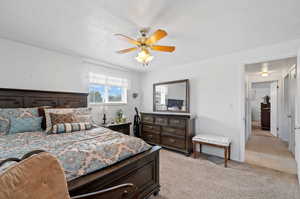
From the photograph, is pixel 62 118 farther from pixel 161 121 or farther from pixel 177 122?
pixel 177 122

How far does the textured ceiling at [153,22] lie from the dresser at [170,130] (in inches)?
70.7

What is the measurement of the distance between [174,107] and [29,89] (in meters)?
3.53

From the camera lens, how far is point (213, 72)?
11.1 feet

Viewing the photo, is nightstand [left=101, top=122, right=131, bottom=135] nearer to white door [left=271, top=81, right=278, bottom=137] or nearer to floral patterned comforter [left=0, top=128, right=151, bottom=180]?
floral patterned comforter [left=0, top=128, right=151, bottom=180]

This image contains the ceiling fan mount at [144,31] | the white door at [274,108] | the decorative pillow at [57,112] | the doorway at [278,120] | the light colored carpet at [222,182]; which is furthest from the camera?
the white door at [274,108]

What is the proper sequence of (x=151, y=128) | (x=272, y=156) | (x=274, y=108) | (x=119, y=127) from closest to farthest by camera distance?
(x=272, y=156) → (x=119, y=127) → (x=151, y=128) → (x=274, y=108)

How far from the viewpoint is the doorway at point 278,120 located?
2984mm

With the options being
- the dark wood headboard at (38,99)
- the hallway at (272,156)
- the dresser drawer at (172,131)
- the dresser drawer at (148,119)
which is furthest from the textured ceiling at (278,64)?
the dark wood headboard at (38,99)

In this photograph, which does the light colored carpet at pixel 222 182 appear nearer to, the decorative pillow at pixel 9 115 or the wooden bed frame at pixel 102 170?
the wooden bed frame at pixel 102 170

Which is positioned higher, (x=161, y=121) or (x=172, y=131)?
(x=161, y=121)

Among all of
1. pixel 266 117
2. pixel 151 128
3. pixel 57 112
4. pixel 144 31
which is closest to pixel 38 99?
pixel 57 112

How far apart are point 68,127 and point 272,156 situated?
4558 millimetres

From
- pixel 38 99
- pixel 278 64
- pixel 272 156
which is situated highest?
pixel 278 64

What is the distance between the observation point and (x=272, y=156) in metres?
3.20
